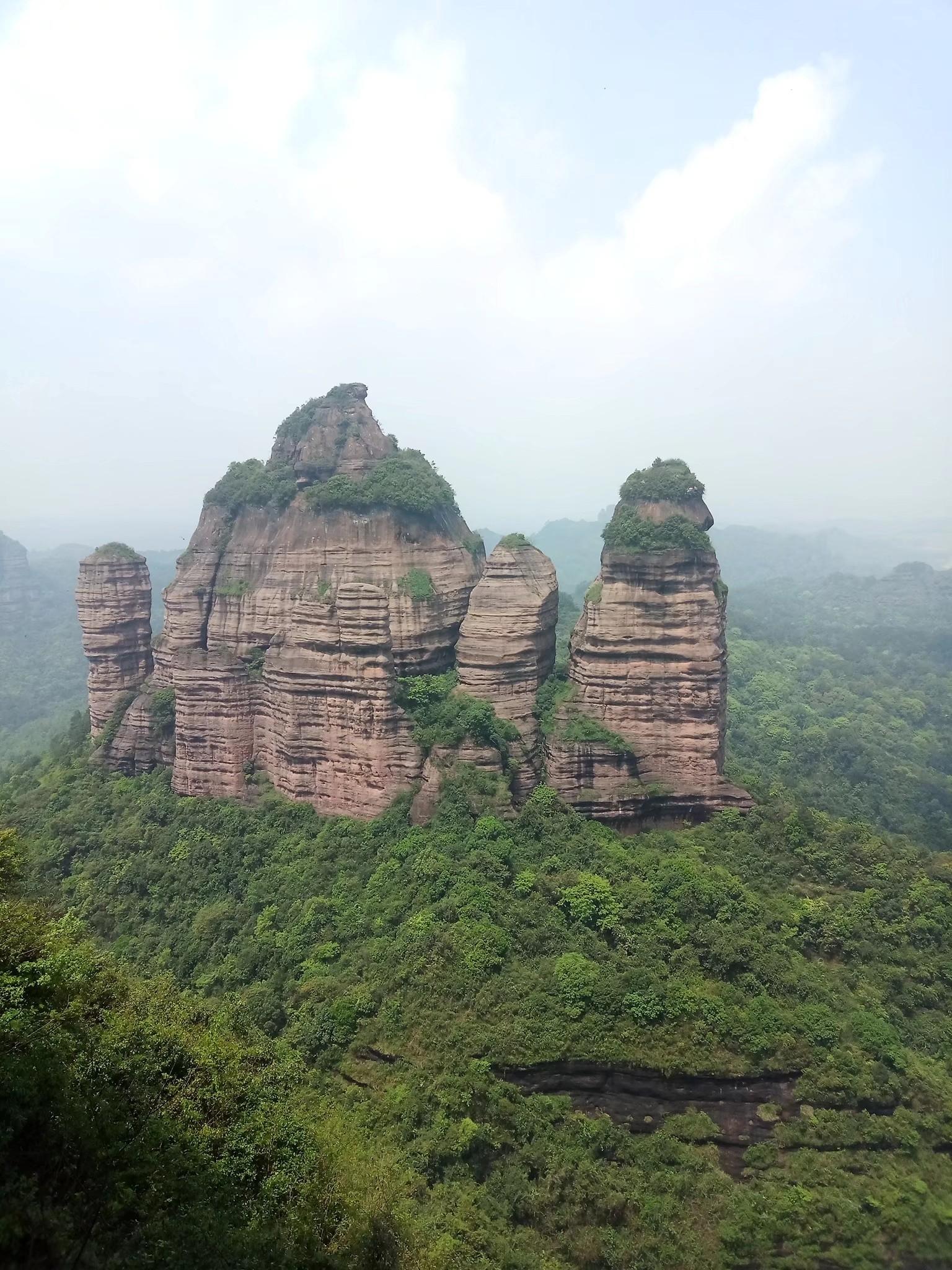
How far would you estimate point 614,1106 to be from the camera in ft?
61.5

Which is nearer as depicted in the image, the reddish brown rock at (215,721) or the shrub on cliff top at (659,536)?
the shrub on cliff top at (659,536)

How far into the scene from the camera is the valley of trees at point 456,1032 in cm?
1052

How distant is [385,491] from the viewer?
3175 cm

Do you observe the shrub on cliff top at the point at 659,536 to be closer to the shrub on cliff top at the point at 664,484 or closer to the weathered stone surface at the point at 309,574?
A: the shrub on cliff top at the point at 664,484

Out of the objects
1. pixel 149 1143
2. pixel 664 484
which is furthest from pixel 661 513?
pixel 149 1143

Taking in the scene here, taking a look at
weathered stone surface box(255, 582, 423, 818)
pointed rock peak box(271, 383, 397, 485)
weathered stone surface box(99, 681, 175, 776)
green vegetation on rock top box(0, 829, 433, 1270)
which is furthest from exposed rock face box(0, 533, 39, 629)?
green vegetation on rock top box(0, 829, 433, 1270)

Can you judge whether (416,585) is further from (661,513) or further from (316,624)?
(661,513)

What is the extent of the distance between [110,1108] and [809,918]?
20.9 metres

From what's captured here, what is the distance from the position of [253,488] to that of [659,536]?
2051cm

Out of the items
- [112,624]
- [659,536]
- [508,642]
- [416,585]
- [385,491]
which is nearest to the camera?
[659,536]

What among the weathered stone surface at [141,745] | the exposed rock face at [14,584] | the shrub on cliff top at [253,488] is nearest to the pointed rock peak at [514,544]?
the shrub on cliff top at [253,488]

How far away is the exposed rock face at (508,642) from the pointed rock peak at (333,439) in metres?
9.76

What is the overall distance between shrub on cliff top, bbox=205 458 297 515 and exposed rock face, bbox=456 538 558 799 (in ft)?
39.8

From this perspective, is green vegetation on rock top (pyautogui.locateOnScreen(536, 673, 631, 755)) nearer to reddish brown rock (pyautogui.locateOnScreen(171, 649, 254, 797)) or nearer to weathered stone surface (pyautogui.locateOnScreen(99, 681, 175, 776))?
reddish brown rock (pyautogui.locateOnScreen(171, 649, 254, 797))
